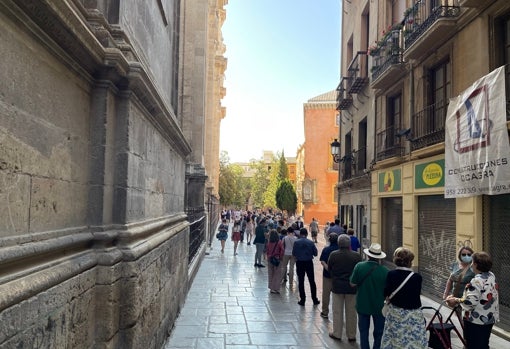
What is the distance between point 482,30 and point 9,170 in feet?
30.3

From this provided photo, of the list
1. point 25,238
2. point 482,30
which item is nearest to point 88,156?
point 25,238

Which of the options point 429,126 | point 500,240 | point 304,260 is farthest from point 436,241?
point 304,260

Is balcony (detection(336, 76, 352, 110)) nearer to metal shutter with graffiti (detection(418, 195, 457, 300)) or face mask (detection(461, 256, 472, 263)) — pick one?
metal shutter with graffiti (detection(418, 195, 457, 300))

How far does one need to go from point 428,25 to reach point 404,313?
836cm

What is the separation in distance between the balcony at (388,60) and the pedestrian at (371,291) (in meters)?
8.65

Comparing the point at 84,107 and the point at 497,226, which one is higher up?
the point at 84,107

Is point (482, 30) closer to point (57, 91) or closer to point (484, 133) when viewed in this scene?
point (484, 133)

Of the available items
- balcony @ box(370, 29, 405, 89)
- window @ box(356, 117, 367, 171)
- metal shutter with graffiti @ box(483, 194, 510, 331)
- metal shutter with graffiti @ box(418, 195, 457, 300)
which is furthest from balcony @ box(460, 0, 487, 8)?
window @ box(356, 117, 367, 171)

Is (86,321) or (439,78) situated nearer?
(86,321)

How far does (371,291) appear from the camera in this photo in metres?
5.91

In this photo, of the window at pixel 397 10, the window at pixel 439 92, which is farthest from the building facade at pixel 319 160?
the window at pixel 439 92

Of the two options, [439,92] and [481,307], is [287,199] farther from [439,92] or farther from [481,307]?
[481,307]

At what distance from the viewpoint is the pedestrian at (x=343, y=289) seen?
696 centimetres

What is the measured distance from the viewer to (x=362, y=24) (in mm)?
19516
